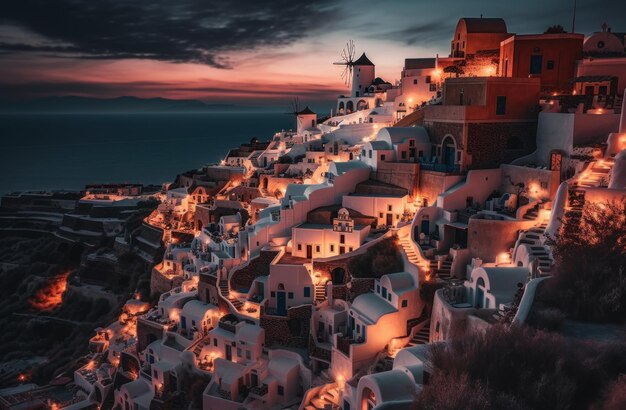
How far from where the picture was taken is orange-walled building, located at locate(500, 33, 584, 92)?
25609 mm

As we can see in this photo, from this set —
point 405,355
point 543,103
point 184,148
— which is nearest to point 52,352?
point 405,355

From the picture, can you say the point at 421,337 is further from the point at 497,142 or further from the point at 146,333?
the point at 146,333

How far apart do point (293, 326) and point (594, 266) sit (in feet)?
39.0

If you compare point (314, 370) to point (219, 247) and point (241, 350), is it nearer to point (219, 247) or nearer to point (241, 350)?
point (241, 350)

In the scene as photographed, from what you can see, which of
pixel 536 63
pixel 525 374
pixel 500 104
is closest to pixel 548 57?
pixel 536 63

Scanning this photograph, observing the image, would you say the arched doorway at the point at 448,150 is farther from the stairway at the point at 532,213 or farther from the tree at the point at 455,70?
the tree at the point at 455,70

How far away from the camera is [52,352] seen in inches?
1454

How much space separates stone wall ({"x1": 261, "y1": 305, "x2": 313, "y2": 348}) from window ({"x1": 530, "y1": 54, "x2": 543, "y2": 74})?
15.9 meters

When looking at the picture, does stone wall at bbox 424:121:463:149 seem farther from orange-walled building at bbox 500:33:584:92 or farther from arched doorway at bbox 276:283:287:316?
arched doorway at bbox 276:283:287:316

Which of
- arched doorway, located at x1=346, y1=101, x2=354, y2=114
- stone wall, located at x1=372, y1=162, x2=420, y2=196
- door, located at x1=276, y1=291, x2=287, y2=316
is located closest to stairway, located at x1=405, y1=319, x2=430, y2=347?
door, located at x1=276, y1=291, x2=287, y2=316

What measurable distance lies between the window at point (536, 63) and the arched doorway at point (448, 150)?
223 inches

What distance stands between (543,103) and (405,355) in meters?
15.2

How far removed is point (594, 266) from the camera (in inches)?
504

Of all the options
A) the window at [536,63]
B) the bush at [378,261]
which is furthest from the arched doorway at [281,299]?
the window at [536,63]
